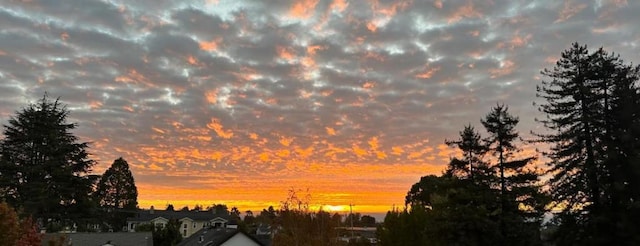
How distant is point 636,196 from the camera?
25328 millimetres

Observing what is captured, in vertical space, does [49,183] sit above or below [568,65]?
below

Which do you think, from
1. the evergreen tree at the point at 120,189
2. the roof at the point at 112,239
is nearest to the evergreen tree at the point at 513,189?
the roof at the point at 112,239

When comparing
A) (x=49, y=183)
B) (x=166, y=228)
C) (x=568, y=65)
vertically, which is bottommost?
(x=166, y=228)

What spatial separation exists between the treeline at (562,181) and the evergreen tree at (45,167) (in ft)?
82.8

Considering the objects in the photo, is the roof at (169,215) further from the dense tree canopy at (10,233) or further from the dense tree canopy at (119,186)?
the dense tree canopy at (10,233)

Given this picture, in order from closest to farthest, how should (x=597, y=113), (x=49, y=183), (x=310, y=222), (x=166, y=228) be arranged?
1. (x=310, y=222)
2. (x=597, y=113)
3. (x=49, y=183)
4. (x=166, y=228)

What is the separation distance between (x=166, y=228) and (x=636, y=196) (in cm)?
5542

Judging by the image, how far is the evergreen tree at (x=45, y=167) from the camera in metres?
39.8

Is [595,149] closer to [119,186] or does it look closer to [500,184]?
[500,184]

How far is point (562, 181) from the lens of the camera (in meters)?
28.1

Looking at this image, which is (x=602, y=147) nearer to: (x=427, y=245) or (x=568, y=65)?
(x=568, y=65)

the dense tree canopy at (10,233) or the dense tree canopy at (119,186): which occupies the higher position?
the dense tree canopy at (119,186)

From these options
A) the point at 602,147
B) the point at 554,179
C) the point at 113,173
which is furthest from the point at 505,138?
the point at 113,173

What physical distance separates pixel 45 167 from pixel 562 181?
3715 centimetres
